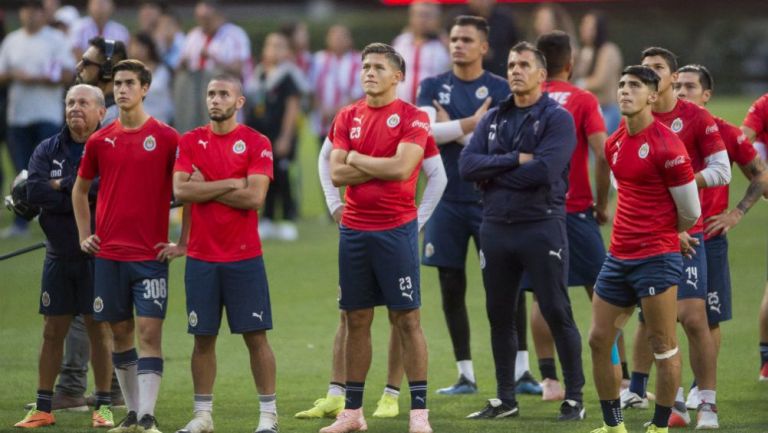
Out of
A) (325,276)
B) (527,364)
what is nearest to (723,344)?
(527,364)

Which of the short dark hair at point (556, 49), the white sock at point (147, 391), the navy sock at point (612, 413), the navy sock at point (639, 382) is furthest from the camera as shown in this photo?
the short dark hair at point (556, 49)

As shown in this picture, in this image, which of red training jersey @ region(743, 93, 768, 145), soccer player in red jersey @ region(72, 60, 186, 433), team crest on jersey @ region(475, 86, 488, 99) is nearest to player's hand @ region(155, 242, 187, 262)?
soccer player in red jersey @ region(72, 60, 186, 433)

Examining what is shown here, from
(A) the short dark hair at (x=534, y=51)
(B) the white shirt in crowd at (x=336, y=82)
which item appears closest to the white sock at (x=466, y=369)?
(A) the short dark hair at (x=534, y=51)

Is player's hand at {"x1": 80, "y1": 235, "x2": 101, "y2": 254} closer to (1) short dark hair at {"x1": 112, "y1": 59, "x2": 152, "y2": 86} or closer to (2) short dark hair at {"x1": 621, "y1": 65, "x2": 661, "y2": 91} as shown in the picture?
(1) short dark hair at {"x1": 112, "y1": 59, "x2": 152, "y2": 86}

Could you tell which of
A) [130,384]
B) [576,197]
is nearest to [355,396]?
[130,384]

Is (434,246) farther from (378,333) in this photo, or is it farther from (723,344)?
(723,344)

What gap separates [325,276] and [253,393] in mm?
4706

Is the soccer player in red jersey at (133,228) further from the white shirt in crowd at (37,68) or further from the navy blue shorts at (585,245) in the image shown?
the white shirt in crowd at (37,68)

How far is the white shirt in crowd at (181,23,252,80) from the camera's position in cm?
1602

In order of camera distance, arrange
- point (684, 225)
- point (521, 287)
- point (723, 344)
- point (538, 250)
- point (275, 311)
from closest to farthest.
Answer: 1. point (684, 225)
2. point (538, 250)
3. point (521, 287)
4. point (723, 344)
5. point (275, 311)

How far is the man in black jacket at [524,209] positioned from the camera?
26.3ft

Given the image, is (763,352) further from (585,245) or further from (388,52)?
(388,52)

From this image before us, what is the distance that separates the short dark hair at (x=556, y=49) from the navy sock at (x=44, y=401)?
12.0 ft

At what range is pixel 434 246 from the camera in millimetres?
9148
